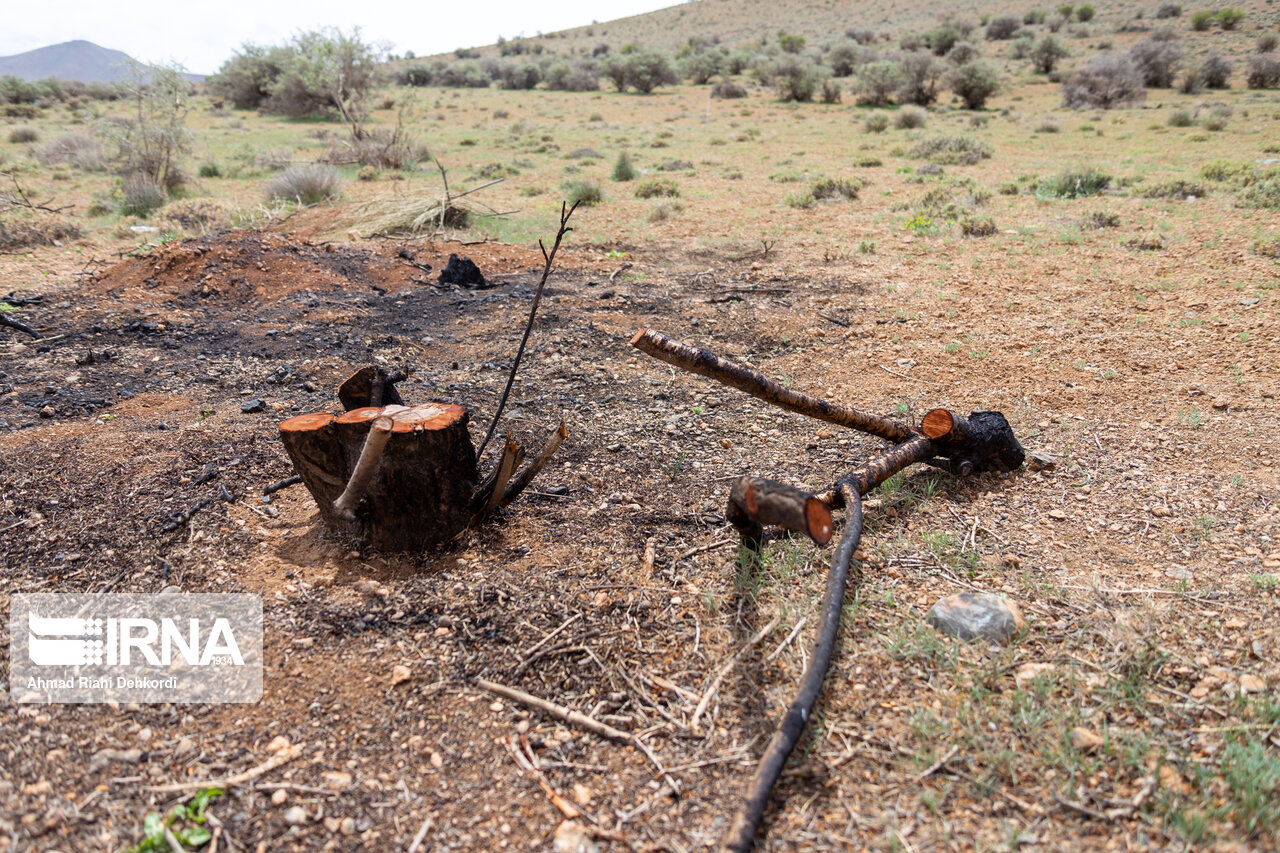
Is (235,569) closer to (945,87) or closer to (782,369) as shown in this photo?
(782,369)

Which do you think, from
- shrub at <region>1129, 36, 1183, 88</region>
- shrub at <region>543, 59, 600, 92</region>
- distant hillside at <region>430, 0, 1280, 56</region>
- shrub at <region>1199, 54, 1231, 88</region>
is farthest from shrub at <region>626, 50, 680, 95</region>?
shrub at <region>1199, 54, 1231, 88</region>

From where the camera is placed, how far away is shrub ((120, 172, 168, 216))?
33.5 ft

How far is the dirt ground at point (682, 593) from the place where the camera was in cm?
184

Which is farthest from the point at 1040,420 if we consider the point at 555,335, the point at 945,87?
the point at 945,87

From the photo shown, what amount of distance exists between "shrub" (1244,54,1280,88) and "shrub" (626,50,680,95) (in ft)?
65.4

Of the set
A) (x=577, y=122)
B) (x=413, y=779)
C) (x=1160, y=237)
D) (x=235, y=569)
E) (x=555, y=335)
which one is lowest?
(x=413, y=779)

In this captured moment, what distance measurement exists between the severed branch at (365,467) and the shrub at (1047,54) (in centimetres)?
3167

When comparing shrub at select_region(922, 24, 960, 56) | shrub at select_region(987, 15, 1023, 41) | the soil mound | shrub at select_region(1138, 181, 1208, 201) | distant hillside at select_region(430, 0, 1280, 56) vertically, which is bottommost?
the soil mound

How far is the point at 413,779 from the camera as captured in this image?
1.95 meters

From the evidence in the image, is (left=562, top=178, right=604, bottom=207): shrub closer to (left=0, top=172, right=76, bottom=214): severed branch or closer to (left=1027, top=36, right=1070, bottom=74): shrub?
(left=0, top=172, right=76, bottom=214): severed branch

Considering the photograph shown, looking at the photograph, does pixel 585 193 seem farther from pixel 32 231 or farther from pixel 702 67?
pixel 702 67

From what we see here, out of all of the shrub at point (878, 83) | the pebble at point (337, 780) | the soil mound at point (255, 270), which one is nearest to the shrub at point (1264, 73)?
the shrub at point (878, 83)

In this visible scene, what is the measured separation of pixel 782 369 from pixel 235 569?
11.6 feet

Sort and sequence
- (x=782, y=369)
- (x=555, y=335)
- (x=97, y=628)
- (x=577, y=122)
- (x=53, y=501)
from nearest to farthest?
1. (x=97, y=628)
2. (x=53, y=501)
3. (x=782, y=369)
4. (x=555, y=335)
5. (x=577, y=122)
